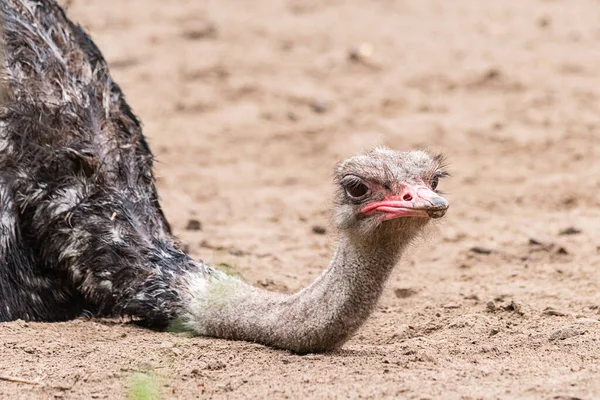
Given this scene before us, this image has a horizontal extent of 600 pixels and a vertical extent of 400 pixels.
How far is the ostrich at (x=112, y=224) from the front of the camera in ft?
15.3

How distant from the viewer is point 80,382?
452cm

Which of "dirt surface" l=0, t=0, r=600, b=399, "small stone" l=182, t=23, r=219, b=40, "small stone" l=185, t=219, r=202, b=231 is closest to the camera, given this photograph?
"dirt surface" l=0, t=0, r=600, b=399

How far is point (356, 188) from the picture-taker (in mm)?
4664

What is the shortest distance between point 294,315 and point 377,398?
76 cm

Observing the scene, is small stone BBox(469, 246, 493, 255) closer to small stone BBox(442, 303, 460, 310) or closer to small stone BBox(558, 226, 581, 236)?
small stone BBox(558, 226, 581, 236)

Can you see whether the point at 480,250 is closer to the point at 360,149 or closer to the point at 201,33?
the point at 360,149

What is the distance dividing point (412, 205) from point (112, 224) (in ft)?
5.52

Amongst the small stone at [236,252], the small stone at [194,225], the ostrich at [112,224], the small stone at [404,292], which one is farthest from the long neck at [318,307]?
the small stone at [194,225]

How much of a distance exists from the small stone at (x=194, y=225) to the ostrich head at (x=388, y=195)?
3107 mm

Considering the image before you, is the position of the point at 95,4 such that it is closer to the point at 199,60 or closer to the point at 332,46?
the point at 199,60

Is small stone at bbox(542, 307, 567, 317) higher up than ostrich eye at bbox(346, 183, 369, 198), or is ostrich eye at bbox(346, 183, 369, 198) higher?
A: ostrich eye at bbox(346, 183, 369, 198)

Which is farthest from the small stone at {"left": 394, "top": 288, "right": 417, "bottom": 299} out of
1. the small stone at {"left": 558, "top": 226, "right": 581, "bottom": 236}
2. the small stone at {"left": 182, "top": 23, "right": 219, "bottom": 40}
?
the small stone at {"left": 182, "top": 23, "right": 219, "bottom": 40}

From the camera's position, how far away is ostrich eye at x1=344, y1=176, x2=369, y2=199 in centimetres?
464

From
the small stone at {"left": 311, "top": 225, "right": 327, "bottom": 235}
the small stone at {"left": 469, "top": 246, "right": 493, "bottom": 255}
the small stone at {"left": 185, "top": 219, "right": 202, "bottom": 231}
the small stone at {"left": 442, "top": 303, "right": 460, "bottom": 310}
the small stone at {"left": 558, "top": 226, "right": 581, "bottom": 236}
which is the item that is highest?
the small stone at {"left": 185, "top": 219, "right": 202, "bottom": 231}
